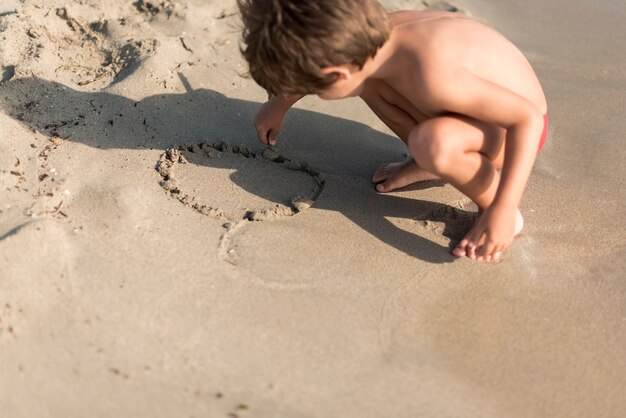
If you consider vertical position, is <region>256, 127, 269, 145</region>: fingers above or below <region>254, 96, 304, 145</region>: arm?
below

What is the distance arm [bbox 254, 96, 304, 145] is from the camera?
2.66 metres

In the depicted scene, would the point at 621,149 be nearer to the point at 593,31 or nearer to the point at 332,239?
the point at 593,31

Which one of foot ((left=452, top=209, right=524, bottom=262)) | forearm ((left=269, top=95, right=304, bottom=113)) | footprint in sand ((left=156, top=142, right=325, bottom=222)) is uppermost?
forearm ((left=269, top=95, right=304, bottom=113))

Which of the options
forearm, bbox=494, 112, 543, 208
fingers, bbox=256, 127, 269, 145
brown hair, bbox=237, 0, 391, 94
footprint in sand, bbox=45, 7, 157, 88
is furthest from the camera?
footprint in sand, bbox=45, 7, 157, 88

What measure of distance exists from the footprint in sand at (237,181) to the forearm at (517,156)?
686 millimetres

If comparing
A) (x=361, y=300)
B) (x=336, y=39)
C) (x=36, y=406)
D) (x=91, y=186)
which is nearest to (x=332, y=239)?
(x=361, y=300)

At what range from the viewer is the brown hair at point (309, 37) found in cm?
207

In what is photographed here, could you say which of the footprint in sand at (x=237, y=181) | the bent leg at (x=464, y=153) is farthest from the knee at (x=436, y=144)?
the footprint in sand at (x=237, y=181)

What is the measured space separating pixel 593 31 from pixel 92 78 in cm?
260

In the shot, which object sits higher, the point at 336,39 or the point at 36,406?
the point at 336,39

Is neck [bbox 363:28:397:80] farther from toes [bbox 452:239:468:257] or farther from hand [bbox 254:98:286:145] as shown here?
toes [bbox 452:239:468:257]

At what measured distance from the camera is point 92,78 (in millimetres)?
2973

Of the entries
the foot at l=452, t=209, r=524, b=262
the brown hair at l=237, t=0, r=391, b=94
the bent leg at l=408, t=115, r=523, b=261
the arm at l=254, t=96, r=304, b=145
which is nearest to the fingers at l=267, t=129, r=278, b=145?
the arm at l=254, t=96, r=304, b=145

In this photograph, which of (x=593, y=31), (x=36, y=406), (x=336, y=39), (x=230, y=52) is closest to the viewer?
(x=36, y=406)
